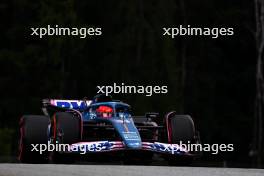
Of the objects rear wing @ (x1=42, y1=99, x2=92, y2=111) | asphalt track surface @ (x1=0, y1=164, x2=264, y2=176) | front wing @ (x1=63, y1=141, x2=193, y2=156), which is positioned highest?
rear wing @ (x1=42, y1=99, x2=92, y2=111)

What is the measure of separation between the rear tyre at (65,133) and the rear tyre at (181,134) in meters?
1.95

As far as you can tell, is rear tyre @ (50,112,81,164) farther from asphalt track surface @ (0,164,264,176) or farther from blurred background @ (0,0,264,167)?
blurred background @ (0,0,264,167)

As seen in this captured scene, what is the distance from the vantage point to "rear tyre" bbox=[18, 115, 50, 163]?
17.8 metres

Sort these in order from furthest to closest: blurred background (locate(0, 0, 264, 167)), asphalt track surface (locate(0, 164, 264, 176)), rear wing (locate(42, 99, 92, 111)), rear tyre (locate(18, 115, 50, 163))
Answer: blurred background (locate(0, 0, 264, 167)) → rear wing (locate(42, 99, 92, 111)) → rear tyre (locate(18, 115, 50, 163)) → asphalt track surface (locate(0, 164, 264, 176))

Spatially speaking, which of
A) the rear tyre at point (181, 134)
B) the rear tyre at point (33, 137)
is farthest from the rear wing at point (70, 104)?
the rear tyre at point (181, 134)

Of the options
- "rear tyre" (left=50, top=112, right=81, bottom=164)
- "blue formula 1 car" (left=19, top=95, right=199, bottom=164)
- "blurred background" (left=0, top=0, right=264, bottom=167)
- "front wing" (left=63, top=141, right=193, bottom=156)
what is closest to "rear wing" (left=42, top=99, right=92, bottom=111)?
"blue formula 1 car" (left=19, top=95, right=199, bottom=164)

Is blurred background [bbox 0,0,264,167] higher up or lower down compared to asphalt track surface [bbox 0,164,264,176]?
higher up

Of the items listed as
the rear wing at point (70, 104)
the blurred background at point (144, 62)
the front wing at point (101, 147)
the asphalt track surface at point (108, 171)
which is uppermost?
the blurred background at point (144, 62)

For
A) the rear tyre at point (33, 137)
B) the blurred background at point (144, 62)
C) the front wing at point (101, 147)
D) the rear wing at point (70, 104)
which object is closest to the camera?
the front wing at point (101, 147)

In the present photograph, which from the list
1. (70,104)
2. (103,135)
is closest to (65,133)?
(103,135)

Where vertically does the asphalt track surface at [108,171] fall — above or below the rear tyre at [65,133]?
below

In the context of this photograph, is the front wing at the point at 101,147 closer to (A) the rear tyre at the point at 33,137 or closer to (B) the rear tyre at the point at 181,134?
(B) the rear tyre at the point at 181,134

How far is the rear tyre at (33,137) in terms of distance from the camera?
17.8 metres

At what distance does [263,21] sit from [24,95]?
39.8ft
